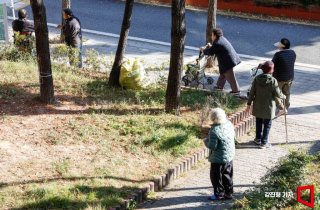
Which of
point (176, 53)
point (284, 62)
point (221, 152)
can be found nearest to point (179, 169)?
point (221, 152)

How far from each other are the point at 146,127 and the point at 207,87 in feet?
11.4

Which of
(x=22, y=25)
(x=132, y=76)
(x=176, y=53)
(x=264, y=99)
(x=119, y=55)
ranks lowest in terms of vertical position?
(x=264, y=99)

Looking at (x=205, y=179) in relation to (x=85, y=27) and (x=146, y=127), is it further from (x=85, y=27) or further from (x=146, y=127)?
(x=85, y=27)

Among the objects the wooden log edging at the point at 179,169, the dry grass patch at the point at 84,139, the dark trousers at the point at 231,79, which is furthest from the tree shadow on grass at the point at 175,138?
the dark trousers at the point at 231,79

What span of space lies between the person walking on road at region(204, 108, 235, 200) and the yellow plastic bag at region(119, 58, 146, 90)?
4.15m

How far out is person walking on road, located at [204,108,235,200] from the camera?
7973mm

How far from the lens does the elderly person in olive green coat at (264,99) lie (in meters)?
9.99

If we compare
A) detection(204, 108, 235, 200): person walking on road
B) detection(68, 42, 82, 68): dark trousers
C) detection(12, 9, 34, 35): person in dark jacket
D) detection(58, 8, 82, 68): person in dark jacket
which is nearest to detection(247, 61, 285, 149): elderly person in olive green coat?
detection(204, 108, 235, 200): person walking on road

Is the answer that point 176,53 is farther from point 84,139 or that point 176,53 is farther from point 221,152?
point 221,152

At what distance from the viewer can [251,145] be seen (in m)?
10.5

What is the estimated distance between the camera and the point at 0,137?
30.5 ft

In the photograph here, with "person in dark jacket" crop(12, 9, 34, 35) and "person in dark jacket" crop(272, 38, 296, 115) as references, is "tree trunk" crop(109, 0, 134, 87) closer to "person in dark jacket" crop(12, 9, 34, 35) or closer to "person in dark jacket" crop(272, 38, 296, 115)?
"person in dark jacket" crop(12, 9, 34, 35)

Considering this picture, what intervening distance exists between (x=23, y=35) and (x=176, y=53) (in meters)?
4.41

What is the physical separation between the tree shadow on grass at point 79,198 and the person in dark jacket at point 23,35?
6.07 meters
